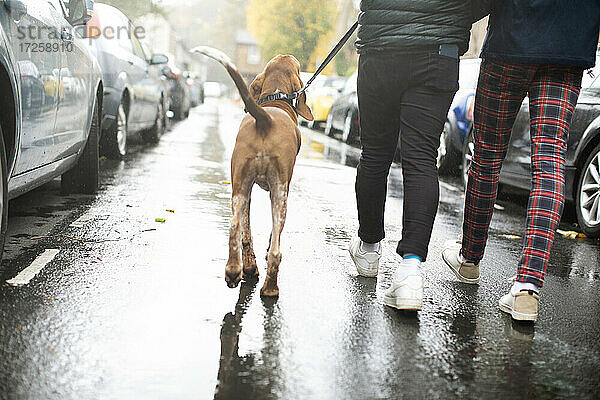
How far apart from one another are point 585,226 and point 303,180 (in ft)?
12.8

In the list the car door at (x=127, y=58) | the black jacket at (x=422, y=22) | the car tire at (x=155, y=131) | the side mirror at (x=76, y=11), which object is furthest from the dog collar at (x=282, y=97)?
the car tire at (x=155, y=131)

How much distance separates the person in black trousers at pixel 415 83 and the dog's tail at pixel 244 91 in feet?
2.06

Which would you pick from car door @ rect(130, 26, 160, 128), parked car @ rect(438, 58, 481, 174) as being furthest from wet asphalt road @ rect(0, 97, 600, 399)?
car door @ rect(130, 26, 160, 128)

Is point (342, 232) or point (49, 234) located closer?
point (49, 234)

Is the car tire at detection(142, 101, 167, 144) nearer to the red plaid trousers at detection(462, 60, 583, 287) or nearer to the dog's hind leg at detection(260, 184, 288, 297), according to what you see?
the dog's hind leg at detection(260, 184, 288, 297)

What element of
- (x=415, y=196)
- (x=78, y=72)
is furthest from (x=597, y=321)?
(x=78, y=72)

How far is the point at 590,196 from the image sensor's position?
22.6 ft

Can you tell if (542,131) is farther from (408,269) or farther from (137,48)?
(137,48)

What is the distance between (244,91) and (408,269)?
1170 millimetres

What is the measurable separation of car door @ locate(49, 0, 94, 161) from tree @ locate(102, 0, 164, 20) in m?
31.3

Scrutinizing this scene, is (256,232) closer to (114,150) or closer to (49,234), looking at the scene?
(49,234)

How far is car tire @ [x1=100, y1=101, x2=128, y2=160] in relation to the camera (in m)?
9.85

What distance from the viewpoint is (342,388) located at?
2.90 m

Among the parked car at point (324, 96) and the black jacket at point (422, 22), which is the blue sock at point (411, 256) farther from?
the parked car at point (324, 96)
